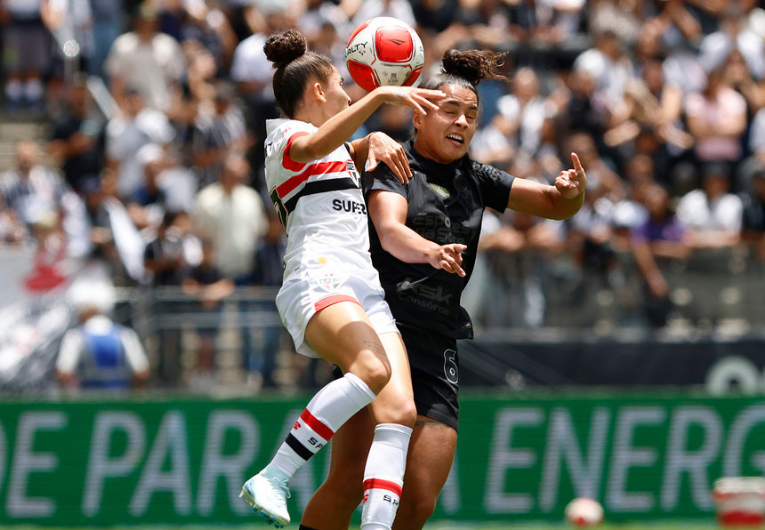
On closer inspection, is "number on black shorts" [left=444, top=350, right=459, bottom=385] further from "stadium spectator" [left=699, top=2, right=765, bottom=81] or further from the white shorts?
"stadium spectator" [left=699, top=2, right=765, bottom=81]

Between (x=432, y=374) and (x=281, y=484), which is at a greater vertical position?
(x=432, y=374)

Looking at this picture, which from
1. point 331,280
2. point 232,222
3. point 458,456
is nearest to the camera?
point 331,280

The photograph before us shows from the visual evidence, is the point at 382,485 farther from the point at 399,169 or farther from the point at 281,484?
the point at 399,169

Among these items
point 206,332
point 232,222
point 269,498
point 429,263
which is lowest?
point 269,498

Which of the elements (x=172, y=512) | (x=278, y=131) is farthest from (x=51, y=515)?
(x=278, y=131)

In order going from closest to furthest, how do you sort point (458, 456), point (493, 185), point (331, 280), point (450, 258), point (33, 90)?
point (450, 258)
point (331, 280)
point (493, 185)
point (458, 456)
point (33, 90)

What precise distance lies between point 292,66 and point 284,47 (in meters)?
0.10

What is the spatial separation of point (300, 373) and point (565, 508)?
2716mm

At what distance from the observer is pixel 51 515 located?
35.9ft

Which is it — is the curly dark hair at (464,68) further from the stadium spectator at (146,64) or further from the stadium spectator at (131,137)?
the stadium spectator at (146,64)

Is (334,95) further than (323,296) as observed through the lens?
Yes

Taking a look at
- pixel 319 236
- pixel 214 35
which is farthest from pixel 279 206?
pixel 214 35

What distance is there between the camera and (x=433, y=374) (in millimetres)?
5668

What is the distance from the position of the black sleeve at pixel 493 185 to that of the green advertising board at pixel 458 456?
17.8 ft
